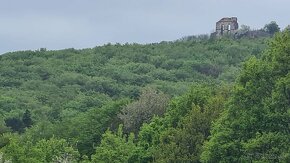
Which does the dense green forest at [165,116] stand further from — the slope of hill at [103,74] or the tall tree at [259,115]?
the slope of hill at [103,74]

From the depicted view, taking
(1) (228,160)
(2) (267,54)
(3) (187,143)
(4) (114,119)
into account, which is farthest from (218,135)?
(4) (114,119)

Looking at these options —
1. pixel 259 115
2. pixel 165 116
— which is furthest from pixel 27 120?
pixel 259 115

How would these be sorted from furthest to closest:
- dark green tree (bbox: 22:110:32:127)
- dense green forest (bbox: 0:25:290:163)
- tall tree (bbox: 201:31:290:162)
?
dark green tree (bbox: 22:110:32:127)
dense green forest (bbox: 0:25:290:163)
tall tree (bbox: 201:31:290:162)

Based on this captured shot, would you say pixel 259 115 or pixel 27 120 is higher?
pixel 259 115

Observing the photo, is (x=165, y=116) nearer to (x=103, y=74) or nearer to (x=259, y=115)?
(x=259, y=115)

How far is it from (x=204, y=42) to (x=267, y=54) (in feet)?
468

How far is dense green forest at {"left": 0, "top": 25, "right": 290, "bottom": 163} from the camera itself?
38188 millimetres

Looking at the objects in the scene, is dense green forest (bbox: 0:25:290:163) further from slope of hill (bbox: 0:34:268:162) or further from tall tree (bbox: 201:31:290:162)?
slope of hill (bbox: 0:34:268:162)

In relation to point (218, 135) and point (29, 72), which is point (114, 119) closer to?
point (218, 135)

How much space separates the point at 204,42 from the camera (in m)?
182

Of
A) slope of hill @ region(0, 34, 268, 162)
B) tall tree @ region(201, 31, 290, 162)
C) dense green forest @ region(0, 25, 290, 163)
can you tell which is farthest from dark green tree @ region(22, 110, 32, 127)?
tall tree @ region(201, 31, 290, 162)

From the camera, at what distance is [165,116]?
54.1 m

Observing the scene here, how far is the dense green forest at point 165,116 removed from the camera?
125 ft

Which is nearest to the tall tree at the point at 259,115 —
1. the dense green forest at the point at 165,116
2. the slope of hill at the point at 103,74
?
the dense green forest at the point at 165,116
